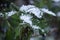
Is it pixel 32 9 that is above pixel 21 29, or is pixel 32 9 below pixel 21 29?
above

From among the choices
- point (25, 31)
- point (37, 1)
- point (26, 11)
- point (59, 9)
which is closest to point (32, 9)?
point (26, 11)

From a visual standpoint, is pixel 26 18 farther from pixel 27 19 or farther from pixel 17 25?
pixel 17 25

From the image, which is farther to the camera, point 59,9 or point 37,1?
point 59,9

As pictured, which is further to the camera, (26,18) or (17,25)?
(17,25)

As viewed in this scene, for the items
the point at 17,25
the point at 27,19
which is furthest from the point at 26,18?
the point at 17,25

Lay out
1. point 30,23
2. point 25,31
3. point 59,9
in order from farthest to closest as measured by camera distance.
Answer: point 59,9 → point 25,31 → point 30,23

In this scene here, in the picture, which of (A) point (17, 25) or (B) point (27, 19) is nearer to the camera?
(B) point (27, 19)

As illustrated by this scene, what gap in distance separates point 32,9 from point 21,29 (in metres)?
0.13

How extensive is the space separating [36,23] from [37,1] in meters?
0.58

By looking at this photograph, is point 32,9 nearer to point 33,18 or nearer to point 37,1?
point 33,18

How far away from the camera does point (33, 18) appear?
134cm

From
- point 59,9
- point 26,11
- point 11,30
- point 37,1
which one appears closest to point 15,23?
point 11,30

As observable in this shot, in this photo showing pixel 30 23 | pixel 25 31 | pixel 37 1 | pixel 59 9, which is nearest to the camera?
pixel 30 23

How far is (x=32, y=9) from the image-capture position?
4.40 ft
